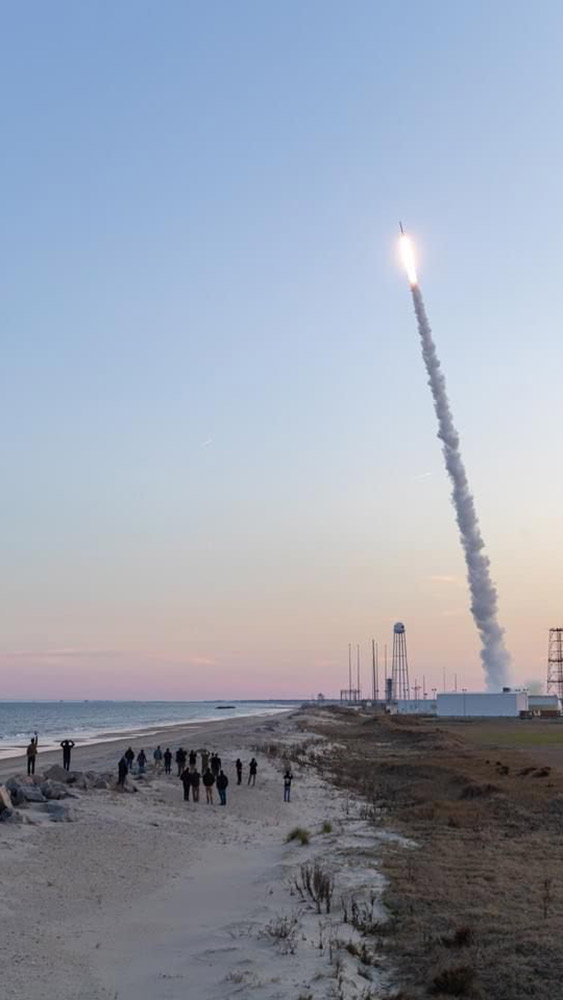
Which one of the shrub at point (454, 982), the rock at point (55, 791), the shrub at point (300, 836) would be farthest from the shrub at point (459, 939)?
the rock at point (55, 791)

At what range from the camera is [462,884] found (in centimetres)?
1870

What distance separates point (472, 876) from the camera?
64.1 ft

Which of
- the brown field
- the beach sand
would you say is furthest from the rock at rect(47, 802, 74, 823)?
the brown field

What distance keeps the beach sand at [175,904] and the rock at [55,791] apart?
0.54 metres

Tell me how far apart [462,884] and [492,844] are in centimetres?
560

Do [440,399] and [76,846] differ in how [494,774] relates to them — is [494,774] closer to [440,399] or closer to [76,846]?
[76,846]

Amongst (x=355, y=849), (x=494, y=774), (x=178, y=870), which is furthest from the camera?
(x=494, y=774)

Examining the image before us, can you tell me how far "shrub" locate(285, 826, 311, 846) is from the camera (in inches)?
962

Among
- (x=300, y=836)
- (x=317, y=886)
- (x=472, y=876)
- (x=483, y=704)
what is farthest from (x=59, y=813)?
(x=483, y=704)

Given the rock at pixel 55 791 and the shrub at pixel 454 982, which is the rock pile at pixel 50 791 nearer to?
the rock at pixel 55 791

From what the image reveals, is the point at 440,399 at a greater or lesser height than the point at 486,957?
greater

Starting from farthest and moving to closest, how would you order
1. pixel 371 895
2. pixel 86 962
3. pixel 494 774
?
pixel 494 774 < pixel 371 895 < pixel 86 962

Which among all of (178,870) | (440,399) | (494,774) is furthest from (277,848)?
(440,399)

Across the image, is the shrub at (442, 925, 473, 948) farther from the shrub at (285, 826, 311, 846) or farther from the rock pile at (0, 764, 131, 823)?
the rock pile at (0, 764, 131, 823)
